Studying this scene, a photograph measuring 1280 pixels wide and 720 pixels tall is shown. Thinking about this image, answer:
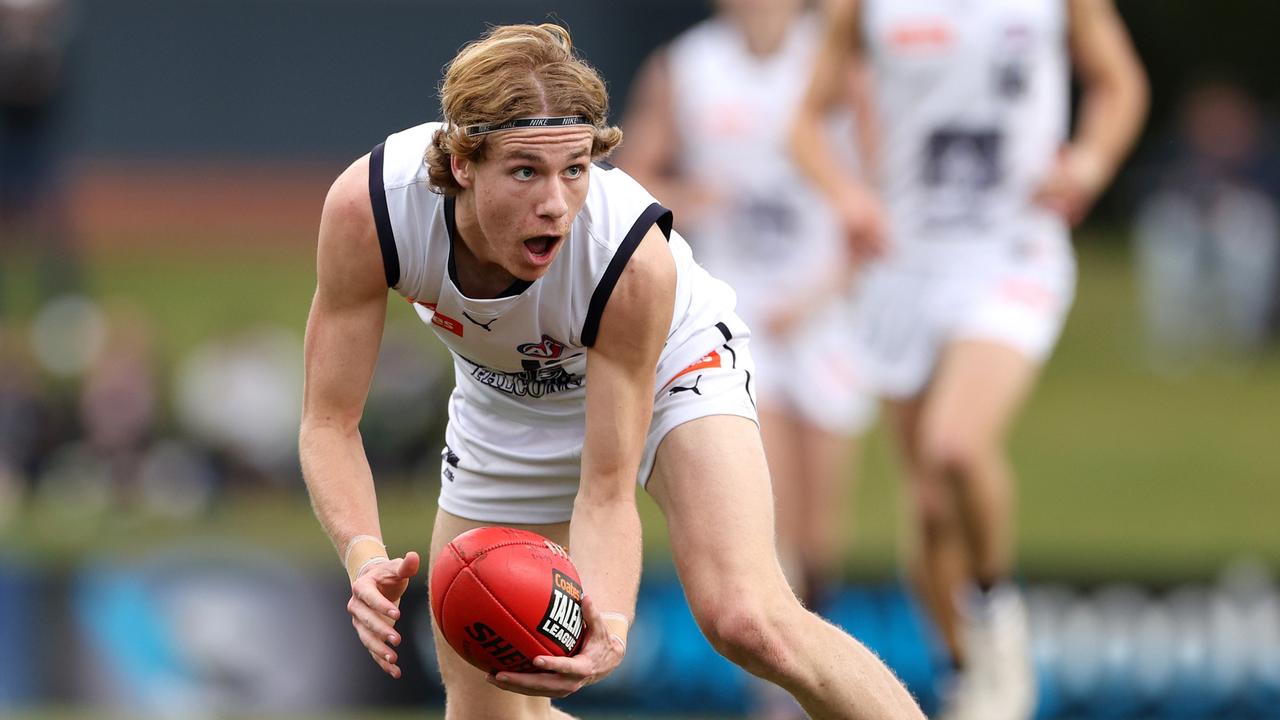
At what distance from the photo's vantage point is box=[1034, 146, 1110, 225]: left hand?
720 centimetres

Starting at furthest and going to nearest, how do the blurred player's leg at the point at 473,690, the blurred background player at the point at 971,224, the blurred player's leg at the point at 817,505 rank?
the blurred player's leg at the point at 817,505 < the blurred background player at the point at 971,224 < the blurred player's leg at the point at 473,690

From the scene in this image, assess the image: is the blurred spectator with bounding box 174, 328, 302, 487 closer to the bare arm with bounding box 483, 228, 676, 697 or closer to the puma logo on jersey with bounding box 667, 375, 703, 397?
the puma logo on jersey with bounding box 667, 375, 703, 397

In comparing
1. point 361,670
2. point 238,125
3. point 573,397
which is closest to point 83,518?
point 361,670

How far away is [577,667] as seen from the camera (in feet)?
14.6

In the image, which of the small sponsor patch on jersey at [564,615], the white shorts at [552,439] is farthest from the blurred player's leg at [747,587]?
the small sponsor patch on jersey at [564,615]

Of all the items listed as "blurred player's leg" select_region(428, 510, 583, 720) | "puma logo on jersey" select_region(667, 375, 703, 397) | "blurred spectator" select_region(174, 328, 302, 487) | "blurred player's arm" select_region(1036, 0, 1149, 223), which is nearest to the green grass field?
"blurred spectator" select_region(174, 328, 302, 487)

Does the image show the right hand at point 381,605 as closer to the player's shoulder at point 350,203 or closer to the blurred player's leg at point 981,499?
the player's shoulder at point 350,203

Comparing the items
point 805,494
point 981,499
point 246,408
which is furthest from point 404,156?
point 246,408

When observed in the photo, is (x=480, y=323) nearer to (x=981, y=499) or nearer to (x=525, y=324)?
(x=525, y=324)

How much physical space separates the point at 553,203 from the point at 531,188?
0.07m

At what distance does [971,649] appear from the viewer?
7.12 meters

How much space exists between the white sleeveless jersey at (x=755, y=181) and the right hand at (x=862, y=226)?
1657mm

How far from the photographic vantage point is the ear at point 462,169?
4551 mm

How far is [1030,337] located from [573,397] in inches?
98.6
